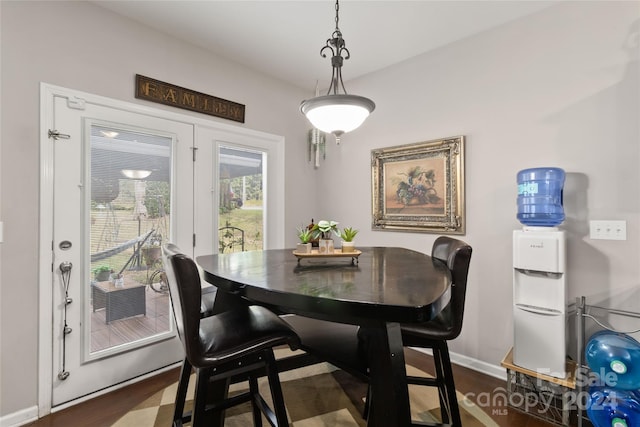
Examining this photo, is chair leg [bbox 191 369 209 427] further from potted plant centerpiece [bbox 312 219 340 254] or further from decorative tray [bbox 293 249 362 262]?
potted plant centerpiece [bbox 312 219 340 254]

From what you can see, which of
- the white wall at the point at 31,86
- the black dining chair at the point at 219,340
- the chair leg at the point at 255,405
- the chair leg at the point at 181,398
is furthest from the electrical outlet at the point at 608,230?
the white wall at the point at 31,86

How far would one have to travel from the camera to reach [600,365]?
5.41ft

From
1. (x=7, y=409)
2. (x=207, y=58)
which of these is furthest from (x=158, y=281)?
(x=207, y=58)

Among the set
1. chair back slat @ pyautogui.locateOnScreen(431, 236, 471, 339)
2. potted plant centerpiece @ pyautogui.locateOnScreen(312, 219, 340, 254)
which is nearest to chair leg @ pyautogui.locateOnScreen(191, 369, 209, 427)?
potted plant centerpiece @ pyautogui.locateOnScreen(312, 219, 340, 254)

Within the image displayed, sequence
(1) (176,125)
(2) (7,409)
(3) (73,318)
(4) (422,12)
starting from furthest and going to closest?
(1) (176,125) < (4) (422,12) < (3) (73,318) < (2) (7,409)

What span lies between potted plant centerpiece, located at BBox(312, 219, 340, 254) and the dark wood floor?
5.12 ft

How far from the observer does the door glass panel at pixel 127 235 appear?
87.4 inches

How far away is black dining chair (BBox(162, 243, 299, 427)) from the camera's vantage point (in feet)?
3.67

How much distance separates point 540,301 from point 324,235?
1484 millimetres

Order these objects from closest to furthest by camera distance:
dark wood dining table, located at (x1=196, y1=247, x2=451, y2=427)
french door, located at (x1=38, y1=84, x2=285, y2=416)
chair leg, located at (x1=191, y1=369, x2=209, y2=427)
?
dark wood dining table, located at (x1=196, y1=247, x2=451, y2=427) → chair leg, located at (x1=191, y1=369, x2=209, y2=427) → french door, located at (x1=38, y1=84, x2=285, y2=416)

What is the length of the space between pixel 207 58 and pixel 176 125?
717 mm

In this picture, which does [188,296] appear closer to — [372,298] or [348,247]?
[372,298]

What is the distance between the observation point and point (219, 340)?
123 cm

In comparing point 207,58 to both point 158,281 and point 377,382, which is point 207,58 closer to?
point 158,281
